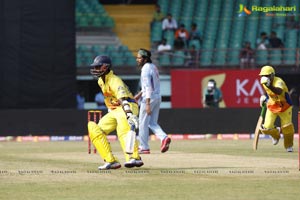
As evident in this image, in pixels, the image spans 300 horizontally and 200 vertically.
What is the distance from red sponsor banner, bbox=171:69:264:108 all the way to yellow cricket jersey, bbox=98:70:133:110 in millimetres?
20818

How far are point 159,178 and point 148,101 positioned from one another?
5954mm

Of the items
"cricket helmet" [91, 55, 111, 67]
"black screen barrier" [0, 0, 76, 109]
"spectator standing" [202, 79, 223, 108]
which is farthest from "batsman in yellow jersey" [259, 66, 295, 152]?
"spectator standing" [202, 79, 223, 108]

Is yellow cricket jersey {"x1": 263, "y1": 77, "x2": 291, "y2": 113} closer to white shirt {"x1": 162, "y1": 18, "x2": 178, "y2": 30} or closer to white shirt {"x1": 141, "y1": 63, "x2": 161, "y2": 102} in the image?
white shirt {"x1": 141, "y1": 63, "x2": 161, "y2": 102}

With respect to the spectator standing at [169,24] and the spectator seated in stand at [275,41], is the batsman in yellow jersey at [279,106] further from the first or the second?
the spectator standing at [169,24]

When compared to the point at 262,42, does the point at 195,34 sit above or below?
above

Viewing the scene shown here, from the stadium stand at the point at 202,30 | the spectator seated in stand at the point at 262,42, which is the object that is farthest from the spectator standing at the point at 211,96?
the spectator seated in stand at the point at 262,42

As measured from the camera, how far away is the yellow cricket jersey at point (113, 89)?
51.1ft

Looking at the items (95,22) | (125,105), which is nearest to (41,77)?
(95,22)

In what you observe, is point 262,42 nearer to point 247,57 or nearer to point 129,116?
point 247,57

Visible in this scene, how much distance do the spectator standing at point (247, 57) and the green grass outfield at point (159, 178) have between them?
1811 centimetres

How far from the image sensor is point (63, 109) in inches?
1235

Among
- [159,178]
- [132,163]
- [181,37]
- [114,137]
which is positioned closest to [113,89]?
[132,163]

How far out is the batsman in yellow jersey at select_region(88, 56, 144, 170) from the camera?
15.5m

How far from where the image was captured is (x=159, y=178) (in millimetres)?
14266
